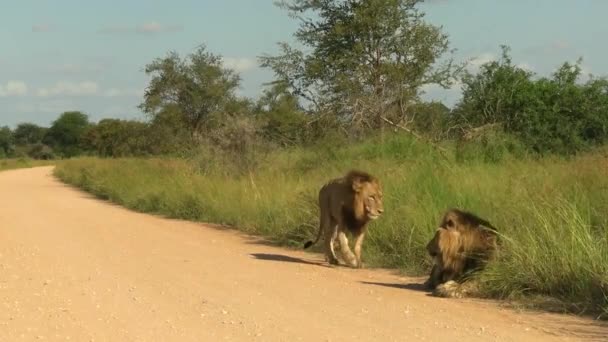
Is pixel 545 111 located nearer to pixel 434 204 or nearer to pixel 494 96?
pixel 494 96

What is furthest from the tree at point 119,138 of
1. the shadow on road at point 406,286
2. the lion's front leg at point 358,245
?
the shadow on road at point 406,286

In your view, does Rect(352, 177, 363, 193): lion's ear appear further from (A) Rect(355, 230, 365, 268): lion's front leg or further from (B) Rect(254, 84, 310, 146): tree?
(B) Rect(254, 84, 310, 146): tree

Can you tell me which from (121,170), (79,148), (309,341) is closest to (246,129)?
(121,170)

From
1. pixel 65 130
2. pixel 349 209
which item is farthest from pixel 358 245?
pixel 65 130

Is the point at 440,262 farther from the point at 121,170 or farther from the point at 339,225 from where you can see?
the point at 121,170

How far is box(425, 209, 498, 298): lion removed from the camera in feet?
29.7

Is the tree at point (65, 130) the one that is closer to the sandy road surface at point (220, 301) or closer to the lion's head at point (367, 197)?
the sandy road surface at point (220, 301)

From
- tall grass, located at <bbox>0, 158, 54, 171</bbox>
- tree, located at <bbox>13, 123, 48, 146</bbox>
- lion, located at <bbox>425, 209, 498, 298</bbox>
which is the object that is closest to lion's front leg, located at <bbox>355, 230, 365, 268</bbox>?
lion, located at <bbox>425, 209, 498, 298</bbox>

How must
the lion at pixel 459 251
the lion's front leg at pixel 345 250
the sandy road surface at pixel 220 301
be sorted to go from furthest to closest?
the lion's front leg at pixel 345 250 < the lion at pixel 459 251 < the sandy road surface at pixel 220 301

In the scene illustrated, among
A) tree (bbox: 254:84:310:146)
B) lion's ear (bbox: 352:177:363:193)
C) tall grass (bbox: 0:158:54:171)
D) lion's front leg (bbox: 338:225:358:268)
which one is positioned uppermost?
tree (bbox: 254:84:310:146)

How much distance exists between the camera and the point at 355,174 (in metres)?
11.0

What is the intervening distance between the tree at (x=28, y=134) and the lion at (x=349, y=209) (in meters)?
109

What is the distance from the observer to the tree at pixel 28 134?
11590 cm

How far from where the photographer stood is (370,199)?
10773 millimetres
